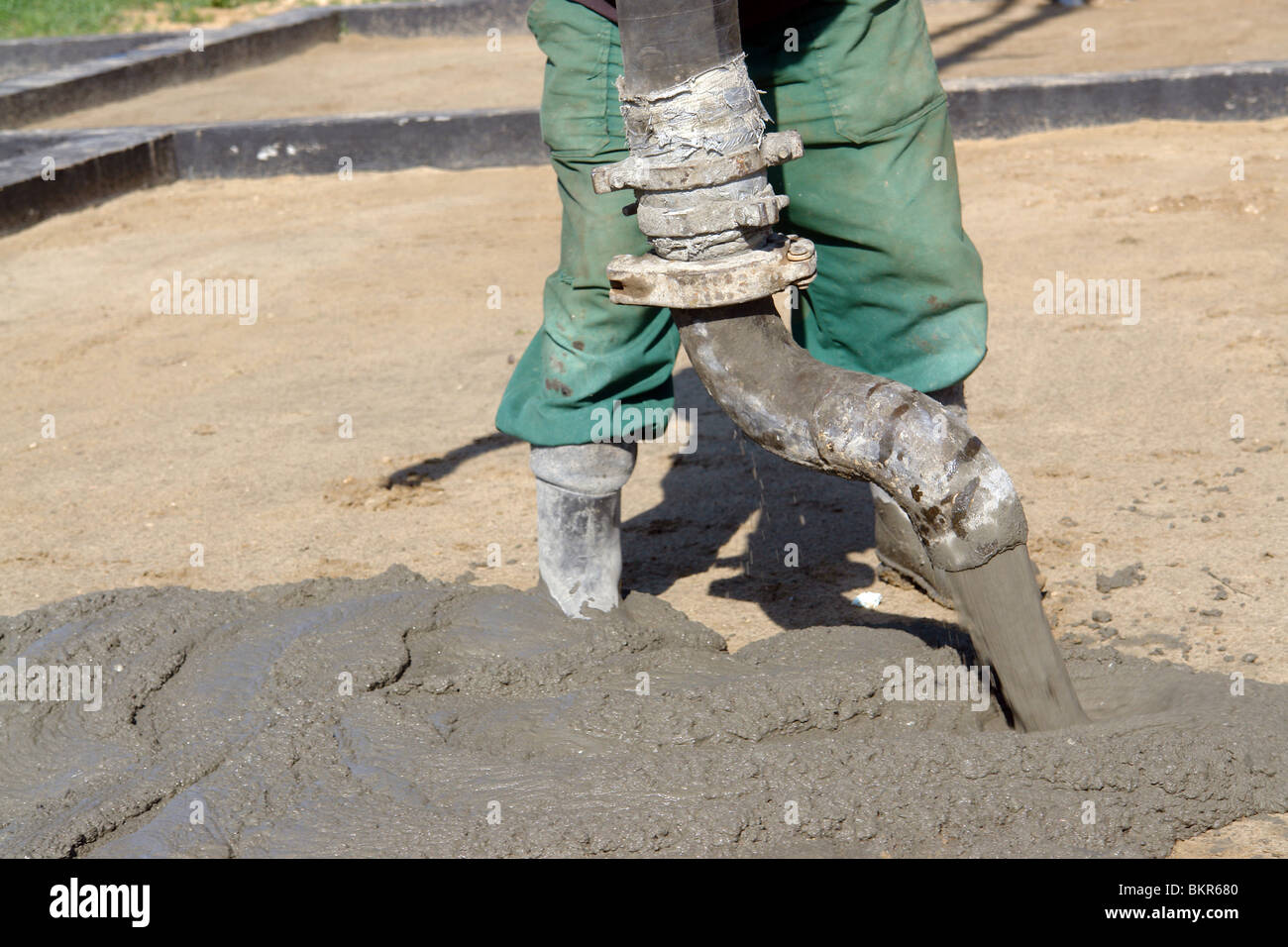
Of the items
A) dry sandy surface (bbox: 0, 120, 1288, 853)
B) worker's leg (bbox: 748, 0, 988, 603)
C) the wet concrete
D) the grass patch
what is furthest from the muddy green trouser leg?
the grass patch

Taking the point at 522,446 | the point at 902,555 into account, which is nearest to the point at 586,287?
the point at 902,555

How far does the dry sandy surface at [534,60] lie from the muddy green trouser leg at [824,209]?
5.89m

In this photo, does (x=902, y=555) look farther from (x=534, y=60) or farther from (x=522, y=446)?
(x=534, y=60)

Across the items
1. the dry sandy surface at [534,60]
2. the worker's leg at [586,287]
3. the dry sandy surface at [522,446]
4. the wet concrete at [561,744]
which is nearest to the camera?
the wet concrete at [561,744]

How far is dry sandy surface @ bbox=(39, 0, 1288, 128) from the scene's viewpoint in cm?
834

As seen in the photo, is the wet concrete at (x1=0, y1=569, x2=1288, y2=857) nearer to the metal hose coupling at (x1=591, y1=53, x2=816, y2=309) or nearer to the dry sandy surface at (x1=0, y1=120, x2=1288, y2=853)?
the dry sandy surface at (x1=0, y1=120, x2=1288, y2=853)

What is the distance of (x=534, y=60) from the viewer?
10.2m

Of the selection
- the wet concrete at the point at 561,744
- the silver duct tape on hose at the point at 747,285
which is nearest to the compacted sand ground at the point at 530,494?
the wet concrete at the point at 561,744

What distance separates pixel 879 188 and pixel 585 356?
22.6 inches

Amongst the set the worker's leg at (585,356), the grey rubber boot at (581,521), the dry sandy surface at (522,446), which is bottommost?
the dry sandy surface at (522,446)

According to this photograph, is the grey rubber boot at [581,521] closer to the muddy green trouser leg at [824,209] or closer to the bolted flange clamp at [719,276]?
the muddy green trouser leg at [824,209]

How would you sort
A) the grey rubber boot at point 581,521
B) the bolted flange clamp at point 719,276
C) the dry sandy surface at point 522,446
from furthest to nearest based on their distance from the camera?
the dry sandy surface at point 522,446
the grey rubber boot at point 581,521
the bolted flange clamp at point 719,276

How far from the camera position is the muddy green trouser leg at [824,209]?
2.29 m
